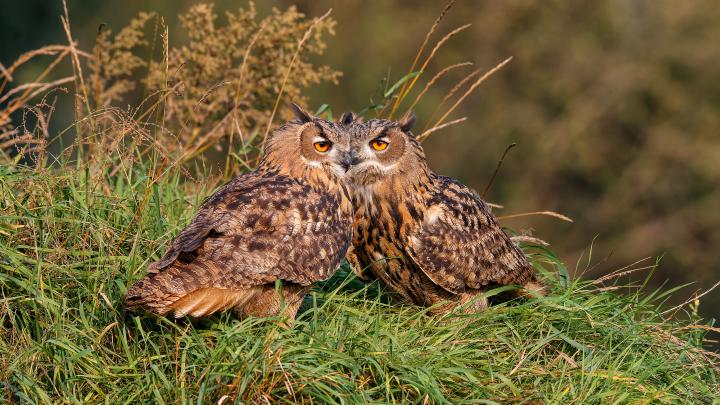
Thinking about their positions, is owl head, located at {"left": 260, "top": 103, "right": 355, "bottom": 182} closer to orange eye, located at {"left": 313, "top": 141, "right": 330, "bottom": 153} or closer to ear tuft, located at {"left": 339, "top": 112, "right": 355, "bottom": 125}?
orange eye, located at {"left": 313, "top": 141, "right": 330, "bottom": 153}

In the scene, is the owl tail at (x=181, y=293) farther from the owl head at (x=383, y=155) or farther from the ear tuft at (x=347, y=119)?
the ear tuft at (x=347, y=119)

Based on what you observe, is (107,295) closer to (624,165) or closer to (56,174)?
(56,174)

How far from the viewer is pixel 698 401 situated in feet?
12.6

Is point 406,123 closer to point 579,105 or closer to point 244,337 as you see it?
point 244,337

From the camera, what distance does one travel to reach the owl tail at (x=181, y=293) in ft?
11.0

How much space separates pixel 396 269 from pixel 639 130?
9503 millimetres

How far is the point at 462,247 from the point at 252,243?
99cm

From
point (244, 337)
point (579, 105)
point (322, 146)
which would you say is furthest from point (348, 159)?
point (579, 105)

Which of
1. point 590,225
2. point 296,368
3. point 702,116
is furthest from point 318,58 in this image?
point 296,368

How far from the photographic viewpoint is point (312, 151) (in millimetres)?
4113

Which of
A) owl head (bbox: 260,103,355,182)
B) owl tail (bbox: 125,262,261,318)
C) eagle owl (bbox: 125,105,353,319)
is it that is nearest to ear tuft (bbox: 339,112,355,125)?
eagle owl (bbox: 125,105,353,319)

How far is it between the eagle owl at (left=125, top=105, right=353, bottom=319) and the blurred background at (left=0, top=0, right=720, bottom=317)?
8132 millimetres

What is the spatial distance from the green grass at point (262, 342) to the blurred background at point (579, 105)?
27.1 feet

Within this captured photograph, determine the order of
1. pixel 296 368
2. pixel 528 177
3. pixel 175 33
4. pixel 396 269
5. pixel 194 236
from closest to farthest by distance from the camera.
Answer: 1. pixel 296 368
2. pixel 194 236
3. pixel 396 269
4. pixel 175 33
5. pixel 528 177
